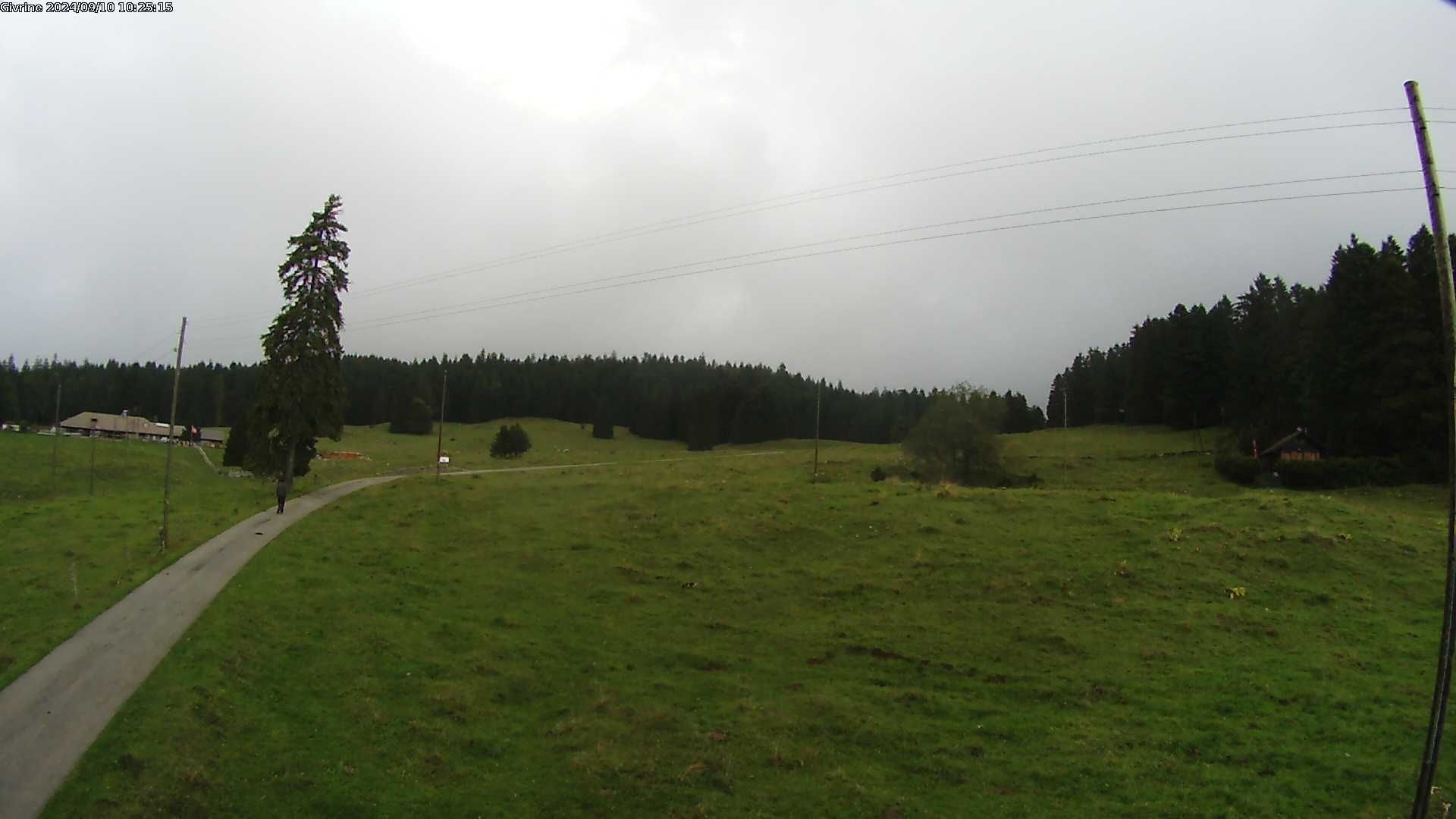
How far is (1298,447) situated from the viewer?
65.4 meters

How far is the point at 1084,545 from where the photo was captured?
120 feet

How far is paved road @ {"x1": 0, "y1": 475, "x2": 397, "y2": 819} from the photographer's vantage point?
18.0 meters

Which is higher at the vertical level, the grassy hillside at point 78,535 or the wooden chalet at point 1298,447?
the wooden chalet at point 1298,447

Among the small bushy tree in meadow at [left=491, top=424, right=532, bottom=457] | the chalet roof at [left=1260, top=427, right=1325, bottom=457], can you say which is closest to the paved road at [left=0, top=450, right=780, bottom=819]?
the small bushy tree in meadow at [left=491, top=424, right=532, bottom=457]

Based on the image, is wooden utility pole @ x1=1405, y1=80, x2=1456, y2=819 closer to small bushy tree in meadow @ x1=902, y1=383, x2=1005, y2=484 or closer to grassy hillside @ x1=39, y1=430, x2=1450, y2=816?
grassy hillside @ x1=39, y1=430, x2=1450, y2=816

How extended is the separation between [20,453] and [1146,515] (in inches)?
4001

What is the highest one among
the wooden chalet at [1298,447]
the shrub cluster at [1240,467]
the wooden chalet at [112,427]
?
the wooden chalet at [1298,447]

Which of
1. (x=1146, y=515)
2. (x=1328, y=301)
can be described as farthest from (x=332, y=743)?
(x=1328, y=301)

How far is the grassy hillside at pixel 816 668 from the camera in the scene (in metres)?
18.7

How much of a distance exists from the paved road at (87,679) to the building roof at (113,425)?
11255 cm

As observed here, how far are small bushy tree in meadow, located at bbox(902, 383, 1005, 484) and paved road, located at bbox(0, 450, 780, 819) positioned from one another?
4913cm

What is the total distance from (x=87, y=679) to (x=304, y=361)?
3330cm

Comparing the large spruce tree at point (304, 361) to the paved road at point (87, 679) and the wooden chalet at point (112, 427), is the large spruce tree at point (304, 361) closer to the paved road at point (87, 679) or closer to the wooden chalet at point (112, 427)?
the paved road at point (87, 679)

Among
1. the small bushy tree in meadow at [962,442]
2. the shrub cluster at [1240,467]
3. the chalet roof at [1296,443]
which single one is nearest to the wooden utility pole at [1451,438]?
the small bushy tree in meadow at [962,442]
